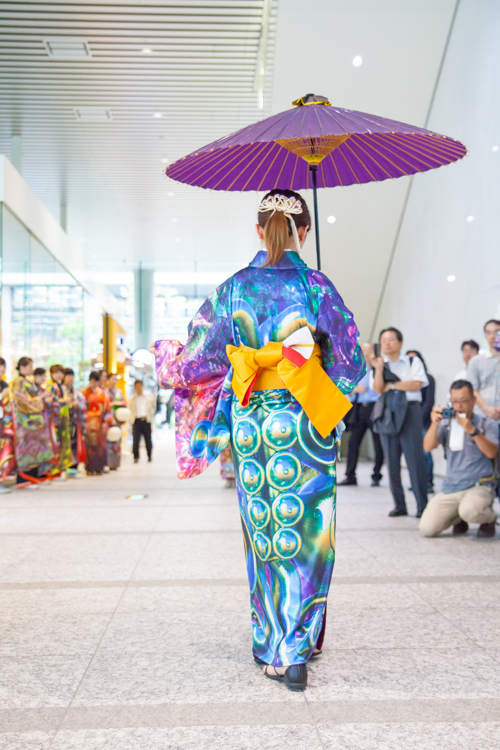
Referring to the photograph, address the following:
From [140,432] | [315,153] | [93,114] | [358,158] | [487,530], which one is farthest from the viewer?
[140,432]

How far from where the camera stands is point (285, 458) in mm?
2260

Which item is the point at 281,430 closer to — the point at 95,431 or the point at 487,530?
the point at 487,530

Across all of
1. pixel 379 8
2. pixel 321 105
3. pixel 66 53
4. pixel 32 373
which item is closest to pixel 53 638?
pixel 321 105

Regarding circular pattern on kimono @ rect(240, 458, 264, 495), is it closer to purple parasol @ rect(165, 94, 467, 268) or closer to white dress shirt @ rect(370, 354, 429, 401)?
purple parasol @ rect(165, 94, 467, 268)

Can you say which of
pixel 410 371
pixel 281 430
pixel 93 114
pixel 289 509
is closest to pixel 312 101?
pixel 281 430

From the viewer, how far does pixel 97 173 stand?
12.3 metres

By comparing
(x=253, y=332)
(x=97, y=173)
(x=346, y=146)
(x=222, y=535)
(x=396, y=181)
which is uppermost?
(x=97, y=173)

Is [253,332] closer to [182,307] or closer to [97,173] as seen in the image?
[97,173]

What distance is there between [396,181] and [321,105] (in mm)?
6800

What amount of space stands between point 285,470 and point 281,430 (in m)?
0.12

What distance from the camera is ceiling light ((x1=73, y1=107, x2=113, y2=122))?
A: 32.4 ft

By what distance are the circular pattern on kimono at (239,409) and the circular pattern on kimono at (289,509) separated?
0.27 metres

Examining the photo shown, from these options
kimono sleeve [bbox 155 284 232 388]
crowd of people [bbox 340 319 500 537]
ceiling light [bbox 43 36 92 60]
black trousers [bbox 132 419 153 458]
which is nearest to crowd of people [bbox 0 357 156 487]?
black trousers [bbox 132 419 153 458]

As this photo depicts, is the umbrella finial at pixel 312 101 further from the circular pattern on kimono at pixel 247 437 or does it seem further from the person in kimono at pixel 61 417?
the person in kimono at pixel 61 417
